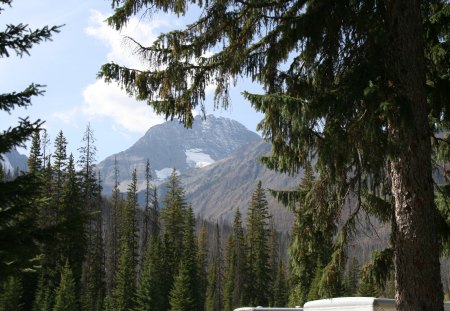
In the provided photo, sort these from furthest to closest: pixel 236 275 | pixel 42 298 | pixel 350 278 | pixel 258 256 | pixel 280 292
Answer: pixel 236 275 < pixel 280 292 < pixel 258 256 < pixel 350 278 < pixel 42 298

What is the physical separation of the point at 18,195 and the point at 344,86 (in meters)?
5.20

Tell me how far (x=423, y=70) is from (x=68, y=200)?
51.3 m

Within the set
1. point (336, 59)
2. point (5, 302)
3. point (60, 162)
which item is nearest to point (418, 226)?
point (336, 59)

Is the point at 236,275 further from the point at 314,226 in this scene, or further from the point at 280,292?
the point at 314,226

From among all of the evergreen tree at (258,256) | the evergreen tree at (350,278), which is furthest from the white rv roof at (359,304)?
the evergreen tree at (258,256)

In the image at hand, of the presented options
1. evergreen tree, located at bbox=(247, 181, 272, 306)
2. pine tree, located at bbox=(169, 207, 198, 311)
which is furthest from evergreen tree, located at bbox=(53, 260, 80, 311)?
evergreen tree, located at bbox=(247, 181, 272, 306)

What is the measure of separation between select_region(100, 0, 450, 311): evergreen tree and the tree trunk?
1cm

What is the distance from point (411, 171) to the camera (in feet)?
21.6

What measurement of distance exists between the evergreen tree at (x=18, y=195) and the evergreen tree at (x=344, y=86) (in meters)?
2.02

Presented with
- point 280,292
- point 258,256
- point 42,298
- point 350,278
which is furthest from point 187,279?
point 280,292

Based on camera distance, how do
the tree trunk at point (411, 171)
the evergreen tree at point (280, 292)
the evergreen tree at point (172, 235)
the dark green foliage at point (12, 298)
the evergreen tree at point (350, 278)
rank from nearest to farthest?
the tree trunk at point (411, 171) < the dark green foliage at point (12, 298) < the evergreen tree at point (350, 278) < the evergreen tree at point (172, 235) < the evergreen tree at point (280, 292)

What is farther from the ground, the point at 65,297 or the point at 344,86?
the point at 344,86

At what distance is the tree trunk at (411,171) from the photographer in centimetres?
633

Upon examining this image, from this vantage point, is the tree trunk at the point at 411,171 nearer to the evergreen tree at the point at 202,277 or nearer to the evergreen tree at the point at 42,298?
the evergreen tree at the point at 42,298
